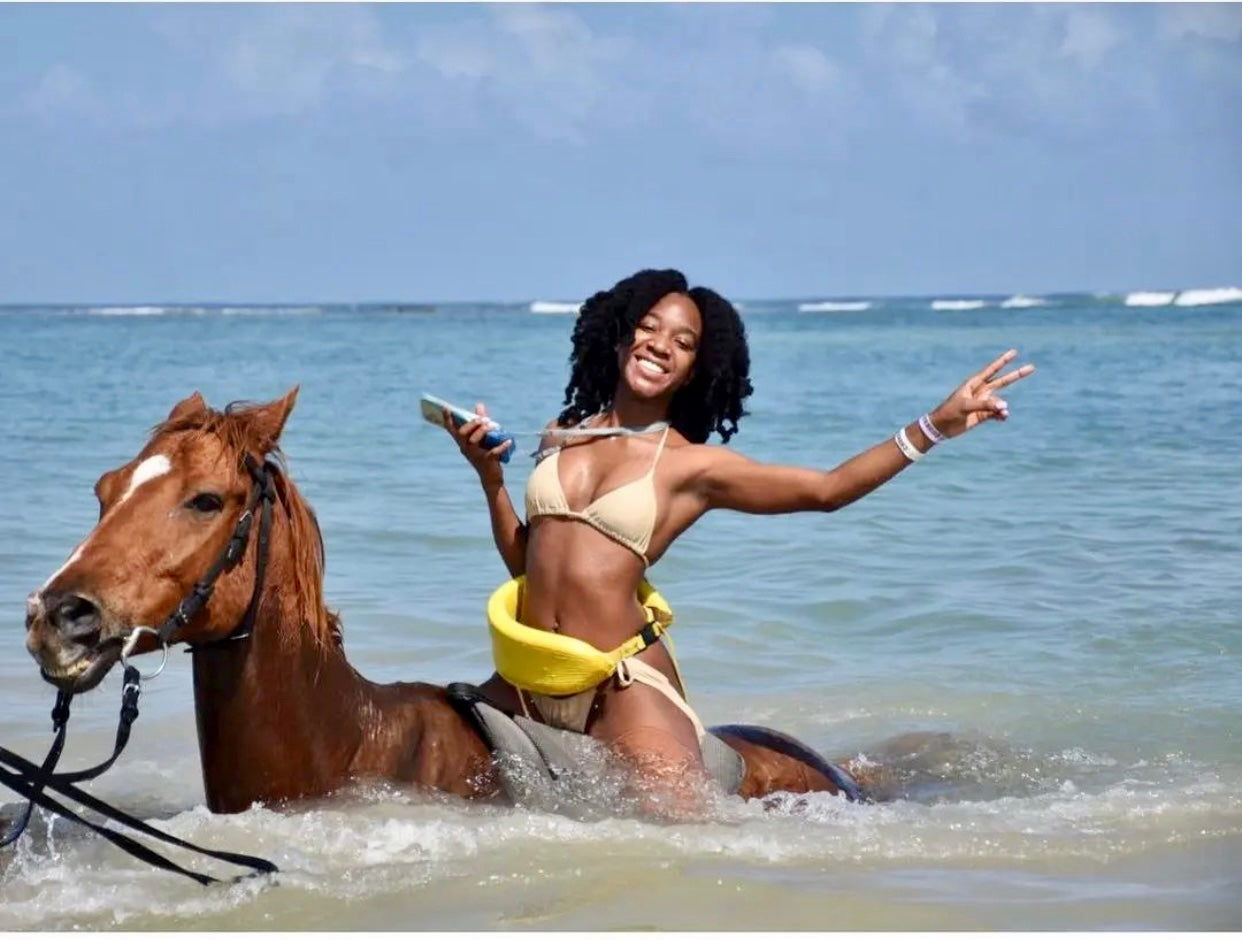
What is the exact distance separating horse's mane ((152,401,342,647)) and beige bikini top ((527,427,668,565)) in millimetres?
696

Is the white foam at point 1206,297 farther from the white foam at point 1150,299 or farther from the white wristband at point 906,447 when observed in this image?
the white wristband at point 906,447

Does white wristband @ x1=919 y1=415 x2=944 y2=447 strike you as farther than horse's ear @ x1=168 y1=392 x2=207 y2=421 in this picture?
Yes

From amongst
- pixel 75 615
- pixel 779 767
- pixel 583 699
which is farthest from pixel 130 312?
pixel 75 615

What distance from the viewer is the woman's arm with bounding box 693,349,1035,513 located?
448cm

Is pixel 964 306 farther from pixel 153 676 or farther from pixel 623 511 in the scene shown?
pixel 153 676

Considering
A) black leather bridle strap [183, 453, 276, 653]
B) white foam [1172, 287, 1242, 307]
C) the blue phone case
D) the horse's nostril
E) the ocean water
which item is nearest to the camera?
the horse's nostril

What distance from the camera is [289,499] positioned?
4086mm

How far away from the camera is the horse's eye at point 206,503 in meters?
3.87

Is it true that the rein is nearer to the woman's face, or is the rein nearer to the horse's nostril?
the horse's nostril

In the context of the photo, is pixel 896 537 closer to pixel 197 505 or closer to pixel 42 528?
pixel 42 528

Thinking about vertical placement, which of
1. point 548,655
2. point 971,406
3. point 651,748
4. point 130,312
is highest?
point 971,406

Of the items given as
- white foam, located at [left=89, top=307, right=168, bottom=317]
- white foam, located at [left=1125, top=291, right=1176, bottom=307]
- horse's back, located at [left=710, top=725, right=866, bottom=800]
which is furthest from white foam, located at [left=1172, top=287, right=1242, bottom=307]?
horse's back, located at [left=710, top=725, right=866, bottom=800]

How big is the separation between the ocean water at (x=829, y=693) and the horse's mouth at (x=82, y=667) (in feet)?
2.06

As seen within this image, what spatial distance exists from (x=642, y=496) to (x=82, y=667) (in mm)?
1497
